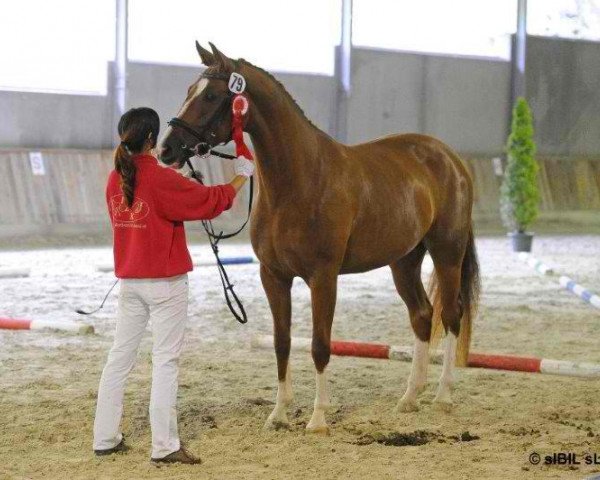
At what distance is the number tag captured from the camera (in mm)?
4203

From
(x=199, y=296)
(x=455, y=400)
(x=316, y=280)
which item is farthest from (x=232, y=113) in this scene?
(x=199, y=296)

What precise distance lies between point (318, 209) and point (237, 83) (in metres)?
0.73

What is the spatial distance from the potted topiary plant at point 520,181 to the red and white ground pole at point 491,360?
27.8 ft

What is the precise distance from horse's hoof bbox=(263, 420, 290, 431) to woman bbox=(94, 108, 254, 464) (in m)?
0.64

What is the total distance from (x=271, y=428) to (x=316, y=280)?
0.75 m

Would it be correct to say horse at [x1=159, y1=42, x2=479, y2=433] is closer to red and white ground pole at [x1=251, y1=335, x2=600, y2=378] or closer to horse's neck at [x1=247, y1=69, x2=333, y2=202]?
horse's neck at [x1=247, y1=69, x2=333, y2=202]

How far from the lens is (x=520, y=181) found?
13.9 metres

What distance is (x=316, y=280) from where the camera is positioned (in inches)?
176

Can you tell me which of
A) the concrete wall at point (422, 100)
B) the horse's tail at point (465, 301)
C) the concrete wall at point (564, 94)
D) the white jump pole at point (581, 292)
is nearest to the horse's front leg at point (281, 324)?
the horse's tail at point (465, 301)

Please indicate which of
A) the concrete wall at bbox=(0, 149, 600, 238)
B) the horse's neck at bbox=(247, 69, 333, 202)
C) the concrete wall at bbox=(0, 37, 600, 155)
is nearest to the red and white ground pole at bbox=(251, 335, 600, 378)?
the horse's neck at bbox=(247, 69, 333, 202)

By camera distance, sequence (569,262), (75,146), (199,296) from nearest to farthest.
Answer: (199,296) < (569,262) < (75,146)

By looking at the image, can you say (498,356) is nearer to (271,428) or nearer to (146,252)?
(271,428)

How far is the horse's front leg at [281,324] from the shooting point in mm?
4614

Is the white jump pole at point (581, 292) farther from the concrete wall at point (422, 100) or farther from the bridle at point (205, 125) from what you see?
the concrete wall at point (422, 100)
